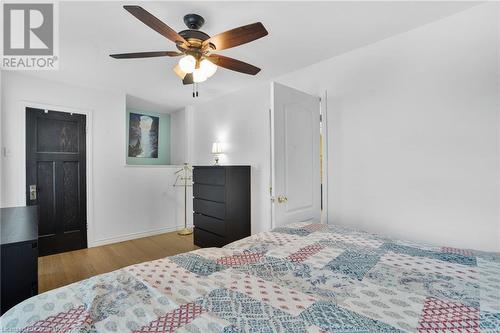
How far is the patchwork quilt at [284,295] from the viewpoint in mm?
740

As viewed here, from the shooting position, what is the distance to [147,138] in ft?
15.5

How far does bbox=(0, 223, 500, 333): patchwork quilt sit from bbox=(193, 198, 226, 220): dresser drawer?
1.76 meters

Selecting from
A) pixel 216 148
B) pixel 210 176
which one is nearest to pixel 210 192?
pixel 210 176

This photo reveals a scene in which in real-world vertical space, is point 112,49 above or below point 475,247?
above

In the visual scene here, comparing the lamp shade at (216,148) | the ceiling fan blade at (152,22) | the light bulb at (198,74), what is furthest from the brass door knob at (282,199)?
the lamp shade at (216,148)

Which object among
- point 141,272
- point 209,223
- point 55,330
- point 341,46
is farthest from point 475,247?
point 209,223

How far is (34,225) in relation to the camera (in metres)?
1.77

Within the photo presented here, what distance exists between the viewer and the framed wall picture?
451 centimetres

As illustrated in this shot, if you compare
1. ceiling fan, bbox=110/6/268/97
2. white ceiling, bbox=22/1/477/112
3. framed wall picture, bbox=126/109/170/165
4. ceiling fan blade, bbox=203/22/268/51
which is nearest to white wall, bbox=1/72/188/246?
white ceiling, bbox=22/1/477/112

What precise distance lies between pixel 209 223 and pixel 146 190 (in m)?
1.45

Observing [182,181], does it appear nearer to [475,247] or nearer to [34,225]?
[34,225]

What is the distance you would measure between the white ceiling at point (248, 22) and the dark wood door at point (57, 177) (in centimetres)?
65

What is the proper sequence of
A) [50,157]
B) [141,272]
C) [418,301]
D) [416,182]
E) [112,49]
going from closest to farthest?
[418,301] → [141,272] → [416,182] → [112,49] → [50,157]

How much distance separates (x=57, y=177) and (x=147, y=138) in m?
1.72
